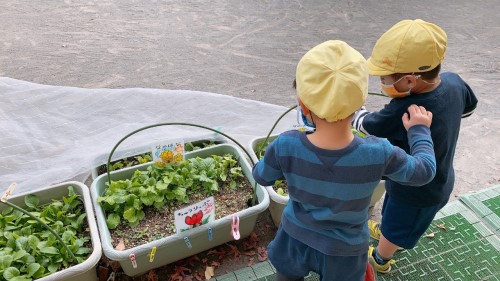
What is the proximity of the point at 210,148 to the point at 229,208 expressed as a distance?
38 centimetres

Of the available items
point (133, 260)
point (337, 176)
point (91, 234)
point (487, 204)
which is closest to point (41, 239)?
point (91, 234)

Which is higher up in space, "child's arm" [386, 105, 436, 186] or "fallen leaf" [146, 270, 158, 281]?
"child's arm" [386, 105, 436, 186]

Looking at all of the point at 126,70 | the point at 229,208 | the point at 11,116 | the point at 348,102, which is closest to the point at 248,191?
the point at 229,208

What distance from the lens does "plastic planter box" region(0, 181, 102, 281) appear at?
4.76ft

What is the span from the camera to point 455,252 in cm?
Result: 195

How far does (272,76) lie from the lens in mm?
3229

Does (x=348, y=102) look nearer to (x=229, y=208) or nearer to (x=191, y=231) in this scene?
(x=191, y=231)

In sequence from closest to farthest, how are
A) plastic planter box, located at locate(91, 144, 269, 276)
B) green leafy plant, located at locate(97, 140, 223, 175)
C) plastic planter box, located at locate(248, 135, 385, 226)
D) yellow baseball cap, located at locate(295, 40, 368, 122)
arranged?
1. yellow baseball cap, located at locate(295, 40, 368, 122)
2. plastic planter box, located at locate(91, 144, 269, 276)
3. plastic planter box, located at locate(248, 135, 385, 226)
4. green leafy plant, located at locate(97, 140, 223, 175)

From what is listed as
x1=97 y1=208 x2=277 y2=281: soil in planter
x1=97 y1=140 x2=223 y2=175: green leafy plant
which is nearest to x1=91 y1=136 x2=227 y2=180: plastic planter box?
x1=97 y1=140 x2=223 y2=175: green leafy plant

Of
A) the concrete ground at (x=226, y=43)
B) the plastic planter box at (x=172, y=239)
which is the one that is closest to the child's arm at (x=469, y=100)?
the plastic planter box at (x=172, y=239)

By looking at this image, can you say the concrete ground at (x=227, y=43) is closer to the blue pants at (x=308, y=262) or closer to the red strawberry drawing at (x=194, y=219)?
the red strawberry drawing at (x=194, y=219)

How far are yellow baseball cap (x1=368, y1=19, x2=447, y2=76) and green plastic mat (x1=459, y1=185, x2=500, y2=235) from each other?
1261mm

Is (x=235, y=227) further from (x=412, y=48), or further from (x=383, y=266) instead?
(x=412, y=48)

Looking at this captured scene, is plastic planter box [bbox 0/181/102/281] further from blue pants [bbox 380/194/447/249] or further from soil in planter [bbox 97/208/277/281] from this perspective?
blue pants [bbox 380/194/447/249]
